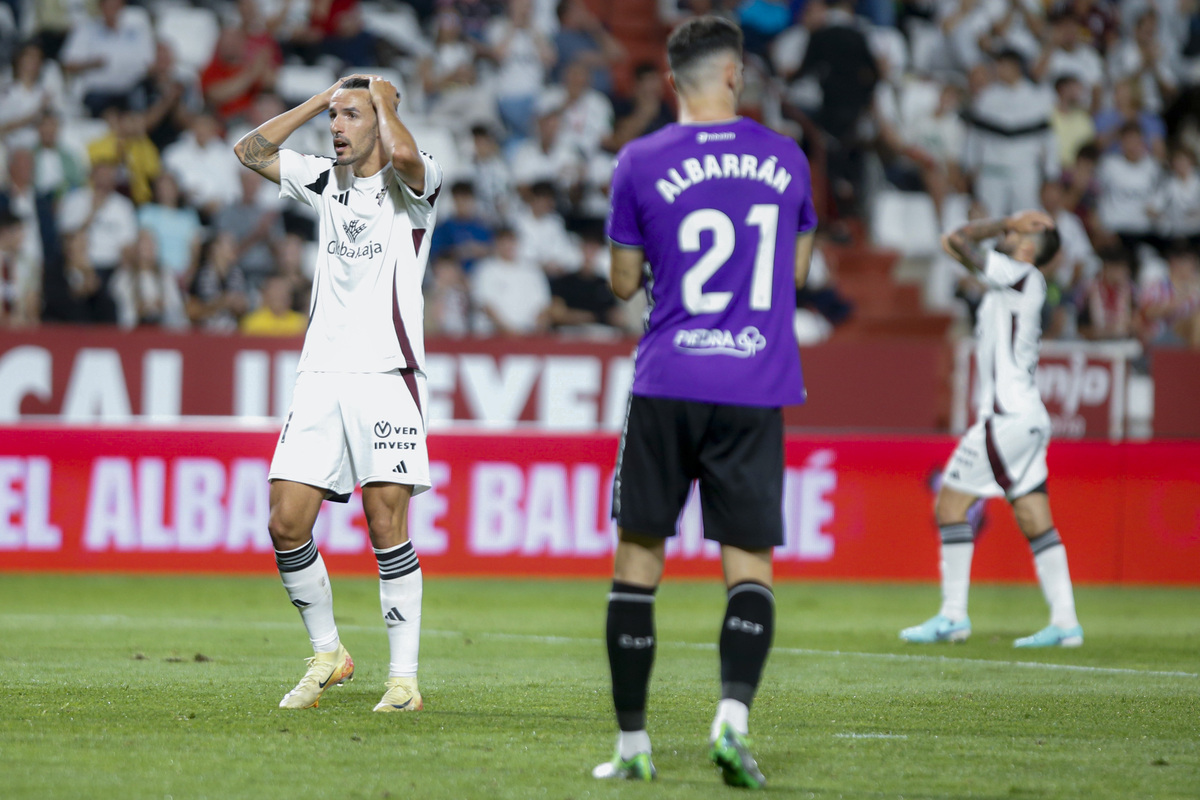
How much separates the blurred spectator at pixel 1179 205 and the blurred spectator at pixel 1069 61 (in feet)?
4.63

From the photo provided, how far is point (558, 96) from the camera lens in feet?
55.1

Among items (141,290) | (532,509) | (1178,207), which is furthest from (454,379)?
(1178,207)

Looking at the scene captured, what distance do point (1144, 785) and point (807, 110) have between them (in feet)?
45.5

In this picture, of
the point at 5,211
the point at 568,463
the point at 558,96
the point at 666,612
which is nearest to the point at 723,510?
the point at 666,612

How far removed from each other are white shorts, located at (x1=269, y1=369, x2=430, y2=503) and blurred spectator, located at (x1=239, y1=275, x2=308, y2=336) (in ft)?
24.7

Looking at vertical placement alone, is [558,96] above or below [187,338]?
above

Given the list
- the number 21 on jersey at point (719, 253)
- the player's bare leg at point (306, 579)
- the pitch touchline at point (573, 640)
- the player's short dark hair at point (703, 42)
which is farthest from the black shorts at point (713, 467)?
the pitch touchline at point (573, 640)

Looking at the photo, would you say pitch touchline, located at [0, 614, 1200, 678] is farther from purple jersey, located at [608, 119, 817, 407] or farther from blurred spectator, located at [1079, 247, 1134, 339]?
blurred spectator, located at [1079, 247, 1134, 339]

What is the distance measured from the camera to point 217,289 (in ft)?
45.4

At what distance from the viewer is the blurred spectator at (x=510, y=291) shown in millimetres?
14484

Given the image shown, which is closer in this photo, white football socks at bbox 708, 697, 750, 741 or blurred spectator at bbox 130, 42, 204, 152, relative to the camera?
white football socks at bbox 708, 697, 750, 741

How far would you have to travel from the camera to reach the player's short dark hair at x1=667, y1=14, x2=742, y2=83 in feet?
15.3

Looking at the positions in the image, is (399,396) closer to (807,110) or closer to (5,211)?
(5,211)

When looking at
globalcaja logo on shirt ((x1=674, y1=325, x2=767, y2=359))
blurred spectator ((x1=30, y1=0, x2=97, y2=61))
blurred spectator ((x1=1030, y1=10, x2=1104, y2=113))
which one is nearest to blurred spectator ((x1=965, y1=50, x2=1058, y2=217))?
blurred spectator ((x1=1030, y1=10, x2=1104, y2=113))
